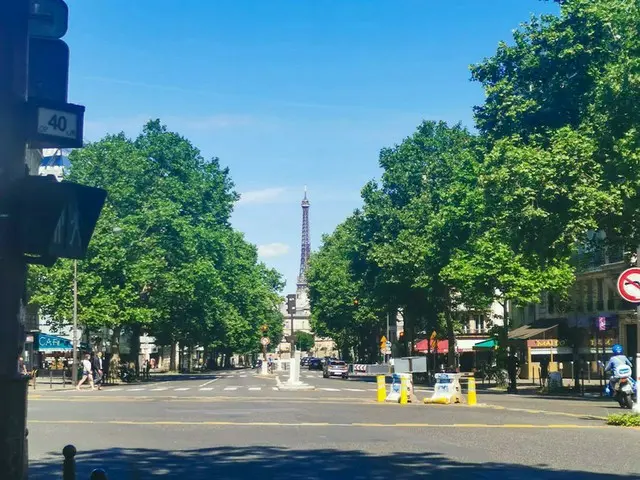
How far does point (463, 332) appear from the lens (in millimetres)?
92812

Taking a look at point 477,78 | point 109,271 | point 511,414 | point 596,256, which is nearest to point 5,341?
point 511,414

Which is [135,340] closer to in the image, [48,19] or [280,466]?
[280,466]

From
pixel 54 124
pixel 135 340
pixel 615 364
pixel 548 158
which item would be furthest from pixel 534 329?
pixel 54 124

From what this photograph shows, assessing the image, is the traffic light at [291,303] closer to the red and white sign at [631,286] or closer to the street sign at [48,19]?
the red and white sign at [631,286]

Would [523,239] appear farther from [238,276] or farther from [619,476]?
[238,276]

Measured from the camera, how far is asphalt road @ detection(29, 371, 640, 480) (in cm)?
1177

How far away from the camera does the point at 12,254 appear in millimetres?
5484

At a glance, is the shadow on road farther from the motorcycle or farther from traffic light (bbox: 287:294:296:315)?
traffic light (bbox: 287:294:296:315)

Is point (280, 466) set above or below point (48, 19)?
below

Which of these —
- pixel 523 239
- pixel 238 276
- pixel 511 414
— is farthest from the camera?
pixel 238 276

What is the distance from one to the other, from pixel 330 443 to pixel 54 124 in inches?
414

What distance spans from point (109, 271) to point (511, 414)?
103ft

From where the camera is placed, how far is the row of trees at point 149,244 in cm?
5066

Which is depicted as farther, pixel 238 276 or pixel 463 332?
pixel 463 332
